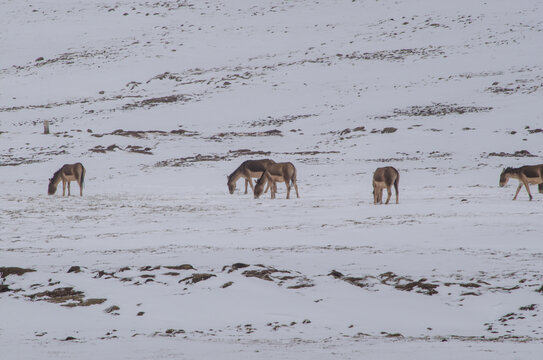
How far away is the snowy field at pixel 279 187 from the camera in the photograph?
7.26 m

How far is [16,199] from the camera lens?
69.3ft

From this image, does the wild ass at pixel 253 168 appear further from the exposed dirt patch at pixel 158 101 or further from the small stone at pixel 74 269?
the exposed dirt patch at pixel 158 101

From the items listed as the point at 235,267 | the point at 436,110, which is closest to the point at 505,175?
the point at 235,267

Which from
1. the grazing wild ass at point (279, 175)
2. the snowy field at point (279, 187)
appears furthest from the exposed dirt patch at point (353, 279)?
the grazing wild ass at point (279, 175)

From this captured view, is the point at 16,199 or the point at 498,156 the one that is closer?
the point at 16,199

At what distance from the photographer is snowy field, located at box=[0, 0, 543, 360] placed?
726 cm

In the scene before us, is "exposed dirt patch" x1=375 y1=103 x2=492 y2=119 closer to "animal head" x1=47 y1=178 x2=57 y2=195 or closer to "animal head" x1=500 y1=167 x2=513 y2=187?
"animal head" x1=500 y1=167 x2=513 y2=187

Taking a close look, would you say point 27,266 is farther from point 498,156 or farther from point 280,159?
point 498,156

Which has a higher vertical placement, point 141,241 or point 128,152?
point 128,152

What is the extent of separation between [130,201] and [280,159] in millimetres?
12131

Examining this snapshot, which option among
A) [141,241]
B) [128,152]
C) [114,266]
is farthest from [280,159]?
[114,266]

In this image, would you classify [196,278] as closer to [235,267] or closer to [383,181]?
[235,267]

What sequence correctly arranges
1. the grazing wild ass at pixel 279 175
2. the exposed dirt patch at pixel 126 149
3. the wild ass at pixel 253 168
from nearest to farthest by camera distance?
the grazing wild ass at pixel 279 175, the wild ass at pixel 253 168, the exposed dirt patch at pixel 126 149

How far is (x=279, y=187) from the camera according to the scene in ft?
83.1
